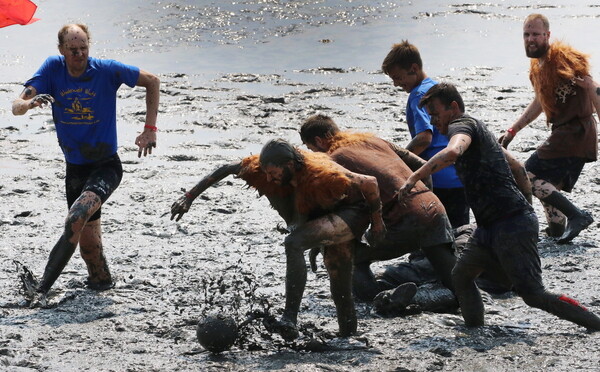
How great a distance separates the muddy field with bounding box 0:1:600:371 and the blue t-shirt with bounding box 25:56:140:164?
39.7 inches

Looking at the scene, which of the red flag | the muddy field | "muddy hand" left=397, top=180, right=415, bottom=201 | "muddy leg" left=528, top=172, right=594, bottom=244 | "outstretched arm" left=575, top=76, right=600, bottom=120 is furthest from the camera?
the red flag

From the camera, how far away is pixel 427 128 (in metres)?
7.97

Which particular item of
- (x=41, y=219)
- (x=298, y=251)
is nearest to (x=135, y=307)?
(x=298, y=251)

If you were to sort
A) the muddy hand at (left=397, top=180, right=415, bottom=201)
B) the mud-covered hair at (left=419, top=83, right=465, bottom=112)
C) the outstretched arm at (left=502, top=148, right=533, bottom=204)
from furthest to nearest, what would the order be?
1. the outstretched arm at (left=502, top=148, right=533, bottom=204)
2. the mud-covered hair at (left=419, top=83, right=465, bottom=112)
3. the muddy hand at (left=397, top=180, right=415, bottom=201)

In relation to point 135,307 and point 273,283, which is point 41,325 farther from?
point 273,283

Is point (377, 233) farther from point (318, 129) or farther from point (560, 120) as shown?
point (560, 120)

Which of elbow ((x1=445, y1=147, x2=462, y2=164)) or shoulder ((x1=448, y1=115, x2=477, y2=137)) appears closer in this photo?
elbow ((x1=445, y1=147, x2=462, y2=164))

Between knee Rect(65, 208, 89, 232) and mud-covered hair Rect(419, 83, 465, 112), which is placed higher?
mud-covered hair Rect(419, 83, 465, 112)

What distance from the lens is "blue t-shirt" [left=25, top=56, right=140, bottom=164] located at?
7.96 meters

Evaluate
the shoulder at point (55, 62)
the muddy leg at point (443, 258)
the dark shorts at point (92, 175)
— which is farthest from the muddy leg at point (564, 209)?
the shoulder at point (55, 62)

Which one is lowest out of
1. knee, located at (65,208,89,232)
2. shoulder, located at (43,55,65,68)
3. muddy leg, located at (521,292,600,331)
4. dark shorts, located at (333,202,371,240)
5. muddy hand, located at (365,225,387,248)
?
muddy leg, located at (521,292,600,331)

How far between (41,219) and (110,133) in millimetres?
2040

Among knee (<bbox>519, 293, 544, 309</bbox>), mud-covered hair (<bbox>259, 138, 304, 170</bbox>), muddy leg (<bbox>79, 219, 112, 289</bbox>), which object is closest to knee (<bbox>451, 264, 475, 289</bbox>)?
knee (<bbox>519, 293, 544, 309</bbox>)

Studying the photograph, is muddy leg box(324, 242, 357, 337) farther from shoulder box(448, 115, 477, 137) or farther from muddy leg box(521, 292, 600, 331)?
muddy leg box(521, 292, 600, 331)
